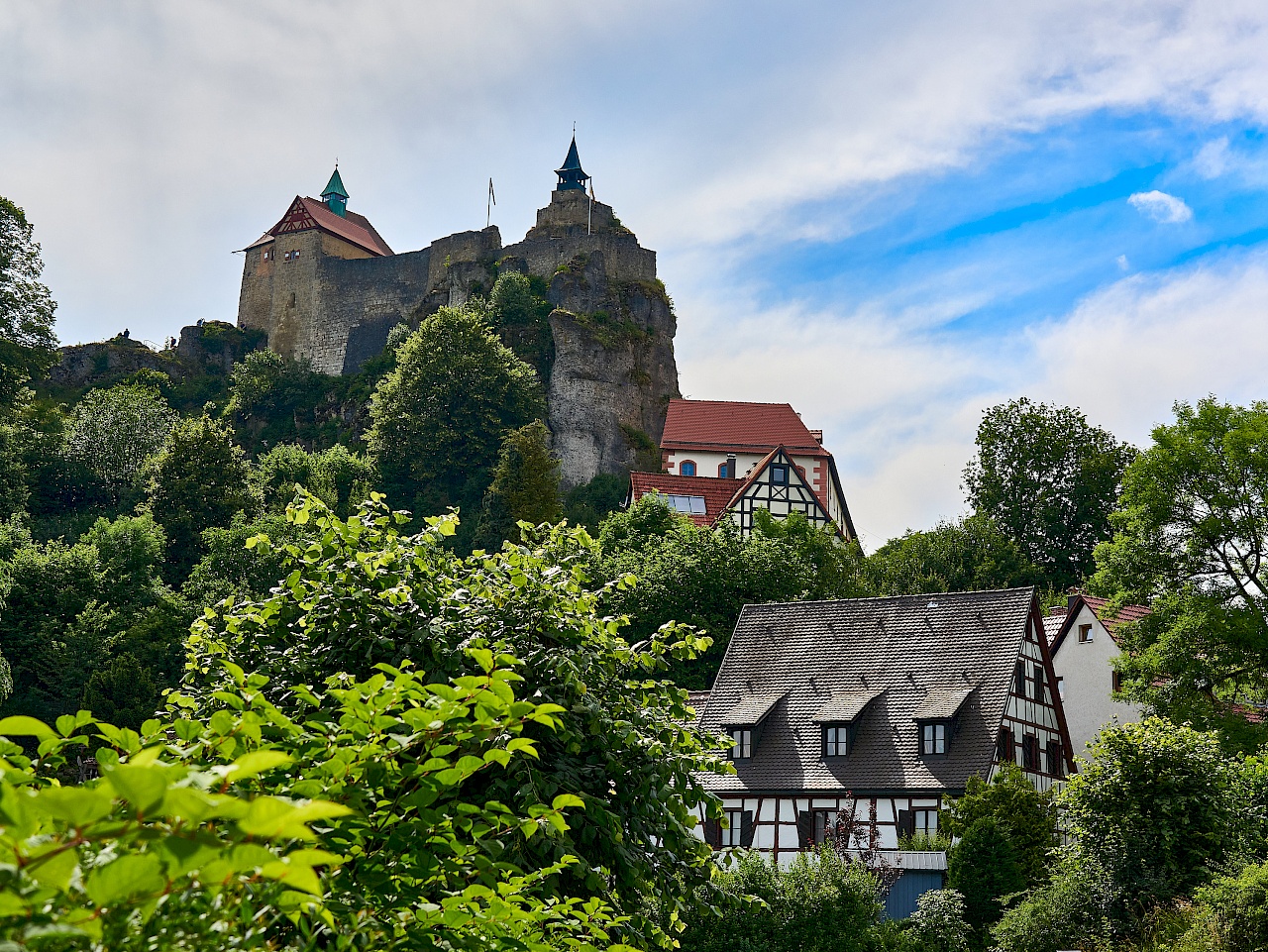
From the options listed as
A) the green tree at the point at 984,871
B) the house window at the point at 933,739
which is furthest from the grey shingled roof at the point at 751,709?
the green tree at the point at 984,871

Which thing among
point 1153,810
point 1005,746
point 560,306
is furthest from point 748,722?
point 560,306

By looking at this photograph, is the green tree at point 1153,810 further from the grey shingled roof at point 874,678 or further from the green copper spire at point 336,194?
the green copper spire at point 336,194

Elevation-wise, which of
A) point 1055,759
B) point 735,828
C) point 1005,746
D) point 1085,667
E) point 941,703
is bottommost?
point 735,828

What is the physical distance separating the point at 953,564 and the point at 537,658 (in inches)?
1704

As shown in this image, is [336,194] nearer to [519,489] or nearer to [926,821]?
[519,489]

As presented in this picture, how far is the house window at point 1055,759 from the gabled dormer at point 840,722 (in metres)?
3.87

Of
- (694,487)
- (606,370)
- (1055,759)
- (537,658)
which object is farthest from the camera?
(606,370)

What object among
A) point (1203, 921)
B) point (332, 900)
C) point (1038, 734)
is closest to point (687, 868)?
point (332, 900)

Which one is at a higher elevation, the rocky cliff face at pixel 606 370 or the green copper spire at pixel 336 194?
the green copper spire at pixel 336 194

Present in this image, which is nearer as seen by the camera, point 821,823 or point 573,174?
point 821,823

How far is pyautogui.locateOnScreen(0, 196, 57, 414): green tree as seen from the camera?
63.2m

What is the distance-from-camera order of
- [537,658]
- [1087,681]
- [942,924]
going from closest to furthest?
1. [537,658]
2. [942,924]
3. [1087,681]

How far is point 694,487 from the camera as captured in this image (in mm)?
55875

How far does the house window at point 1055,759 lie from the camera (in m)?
30.4
